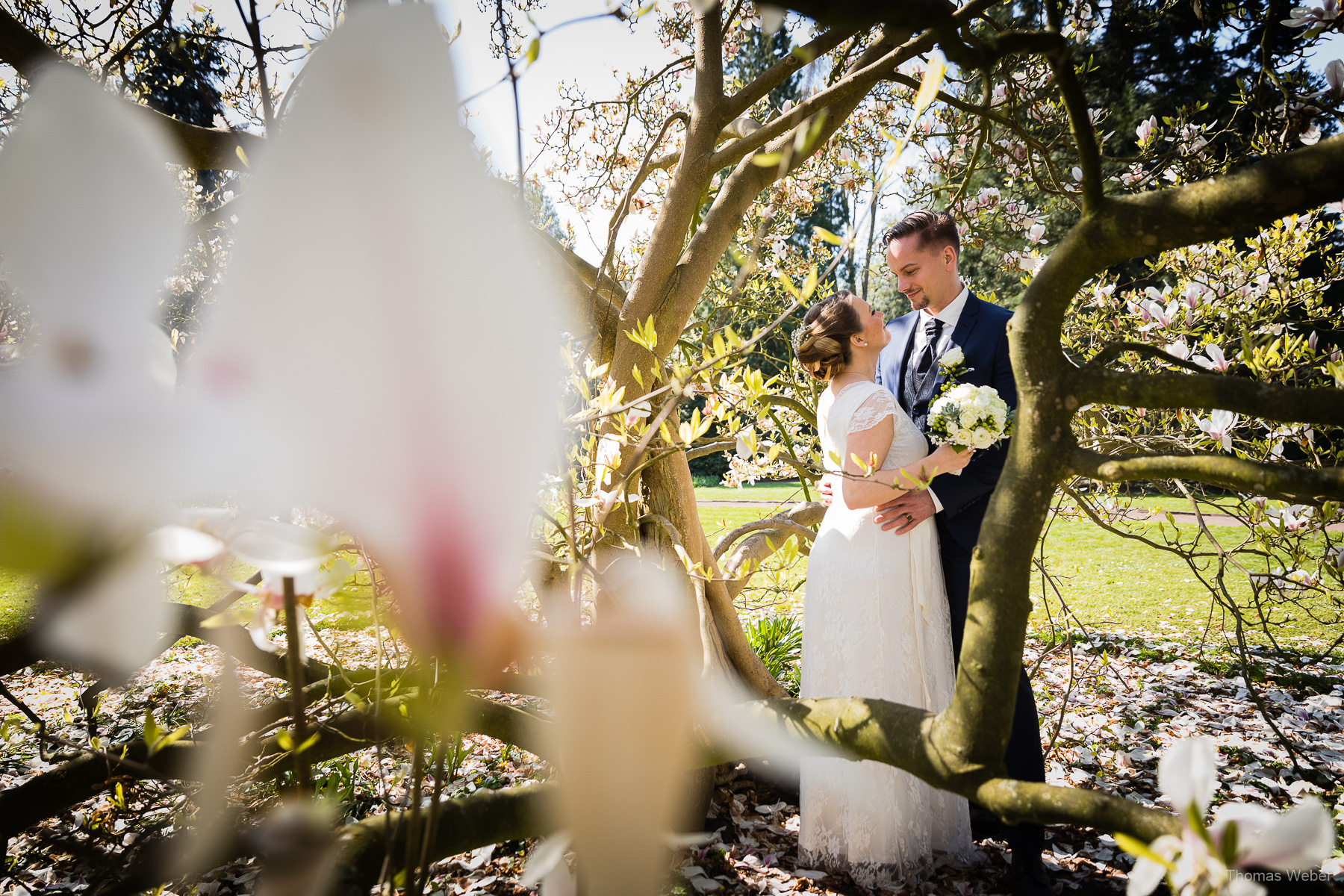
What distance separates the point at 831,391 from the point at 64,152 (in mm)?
2723

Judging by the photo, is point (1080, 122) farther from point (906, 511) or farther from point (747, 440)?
point (906, 511)

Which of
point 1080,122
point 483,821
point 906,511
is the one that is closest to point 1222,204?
point 1080,122

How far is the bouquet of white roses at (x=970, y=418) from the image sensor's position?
210 centimetres

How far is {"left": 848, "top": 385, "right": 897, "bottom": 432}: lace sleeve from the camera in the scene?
2469 millimetres

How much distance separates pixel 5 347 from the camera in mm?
356

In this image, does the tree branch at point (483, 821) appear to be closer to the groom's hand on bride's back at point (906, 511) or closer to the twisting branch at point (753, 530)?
the twisting branch at point (753, 530)

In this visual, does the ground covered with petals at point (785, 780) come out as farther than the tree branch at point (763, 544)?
No

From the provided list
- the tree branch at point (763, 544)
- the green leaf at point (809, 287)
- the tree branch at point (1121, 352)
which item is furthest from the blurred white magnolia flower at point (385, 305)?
the tree branch at point (763, 544)

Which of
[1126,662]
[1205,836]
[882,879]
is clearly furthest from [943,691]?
[1126,662]

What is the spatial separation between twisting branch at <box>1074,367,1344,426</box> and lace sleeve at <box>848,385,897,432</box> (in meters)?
1.64

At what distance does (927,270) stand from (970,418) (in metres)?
0.97

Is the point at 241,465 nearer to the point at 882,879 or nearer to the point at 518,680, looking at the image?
the point at 518,680

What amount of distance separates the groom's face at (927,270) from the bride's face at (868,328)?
0.80 feet

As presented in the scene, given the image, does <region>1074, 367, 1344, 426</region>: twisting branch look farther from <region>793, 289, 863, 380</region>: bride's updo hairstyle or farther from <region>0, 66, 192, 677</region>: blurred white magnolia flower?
<region>793, 289, 863, 380</region>: bride's updo hairstyle
